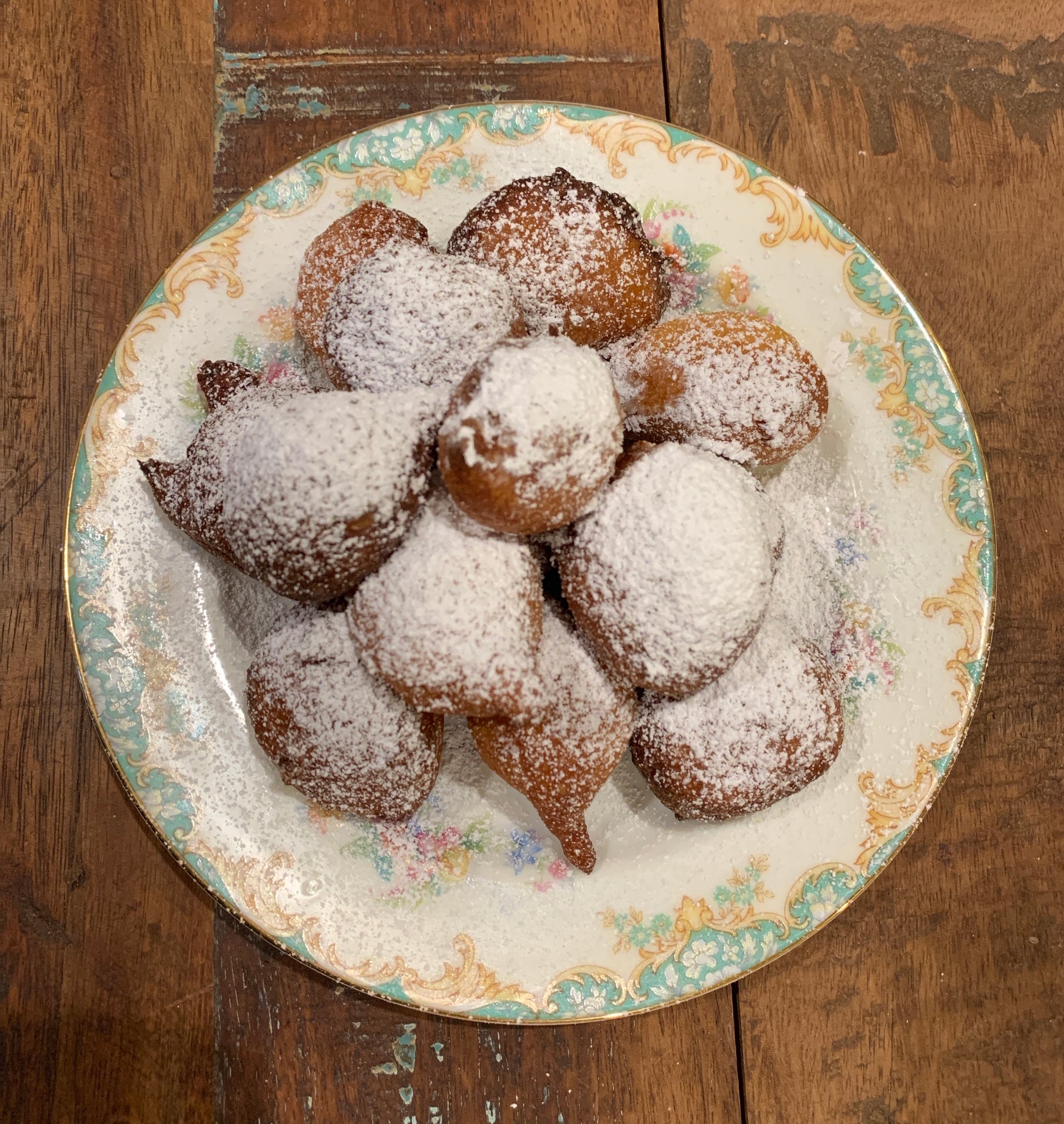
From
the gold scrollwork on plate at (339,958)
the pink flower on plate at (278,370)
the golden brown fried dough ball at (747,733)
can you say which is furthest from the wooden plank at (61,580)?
the golden brown fried dough ball at (747,733)

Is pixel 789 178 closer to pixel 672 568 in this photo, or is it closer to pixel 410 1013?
pixel 672 568

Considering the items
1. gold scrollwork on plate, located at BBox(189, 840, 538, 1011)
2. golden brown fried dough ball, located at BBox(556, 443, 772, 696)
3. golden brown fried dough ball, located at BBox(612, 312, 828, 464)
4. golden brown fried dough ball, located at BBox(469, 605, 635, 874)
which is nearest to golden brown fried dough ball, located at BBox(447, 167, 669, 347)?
golden brown fried dough ball, located at BBox(612, 312, 828, 464)

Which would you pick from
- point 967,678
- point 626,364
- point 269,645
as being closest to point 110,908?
point 269,645

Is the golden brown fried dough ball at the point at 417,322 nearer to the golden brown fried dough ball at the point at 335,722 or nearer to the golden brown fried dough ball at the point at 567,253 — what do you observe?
the golden brown fried dough ball at the point at 567,253

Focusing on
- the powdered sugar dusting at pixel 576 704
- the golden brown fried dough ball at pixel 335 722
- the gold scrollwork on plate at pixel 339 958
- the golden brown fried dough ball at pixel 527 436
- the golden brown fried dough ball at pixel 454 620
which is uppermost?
the golden brown fried dough ball at pixel 527 436

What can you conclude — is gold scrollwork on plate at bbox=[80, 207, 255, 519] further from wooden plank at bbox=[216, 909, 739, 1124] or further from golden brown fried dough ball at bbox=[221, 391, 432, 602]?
wooden plank at bbox=[216, 909, 739, 1124]
